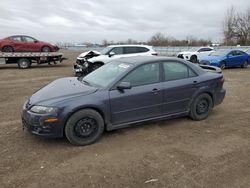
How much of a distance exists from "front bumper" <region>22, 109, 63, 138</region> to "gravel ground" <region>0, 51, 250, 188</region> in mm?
266

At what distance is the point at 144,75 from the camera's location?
4.53 meters

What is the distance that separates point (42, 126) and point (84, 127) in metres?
0.69

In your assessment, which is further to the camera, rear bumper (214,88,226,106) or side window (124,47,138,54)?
side window (124,47,138,54)

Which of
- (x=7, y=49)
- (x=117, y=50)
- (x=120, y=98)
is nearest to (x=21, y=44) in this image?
(x=7, y=49)

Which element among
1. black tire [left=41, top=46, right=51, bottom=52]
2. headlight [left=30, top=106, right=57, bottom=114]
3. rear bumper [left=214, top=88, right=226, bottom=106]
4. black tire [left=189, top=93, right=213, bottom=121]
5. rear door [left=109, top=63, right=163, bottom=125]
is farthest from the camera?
black tire [left=41, top=46, right=51, bottom=52]

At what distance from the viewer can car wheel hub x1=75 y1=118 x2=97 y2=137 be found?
3.90m

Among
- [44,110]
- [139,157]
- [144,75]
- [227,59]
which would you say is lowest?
[139,157]

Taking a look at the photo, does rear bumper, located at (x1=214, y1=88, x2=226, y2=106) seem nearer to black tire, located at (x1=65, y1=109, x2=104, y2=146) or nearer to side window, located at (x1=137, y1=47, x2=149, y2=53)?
black tire, located at (x1=65, y1=109, x2=104, y2=146)

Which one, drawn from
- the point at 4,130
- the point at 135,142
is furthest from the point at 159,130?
the point at 4,130

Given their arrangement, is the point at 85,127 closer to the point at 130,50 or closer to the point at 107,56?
the point at 107,56

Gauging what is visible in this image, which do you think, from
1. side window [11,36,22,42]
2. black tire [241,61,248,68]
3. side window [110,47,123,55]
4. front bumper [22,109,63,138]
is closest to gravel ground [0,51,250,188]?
front bumper [22,109,63,138]

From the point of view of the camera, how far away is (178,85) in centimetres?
478

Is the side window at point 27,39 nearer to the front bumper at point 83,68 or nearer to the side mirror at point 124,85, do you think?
the front bumper at point 83,68

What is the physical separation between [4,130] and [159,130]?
3.12 meters
